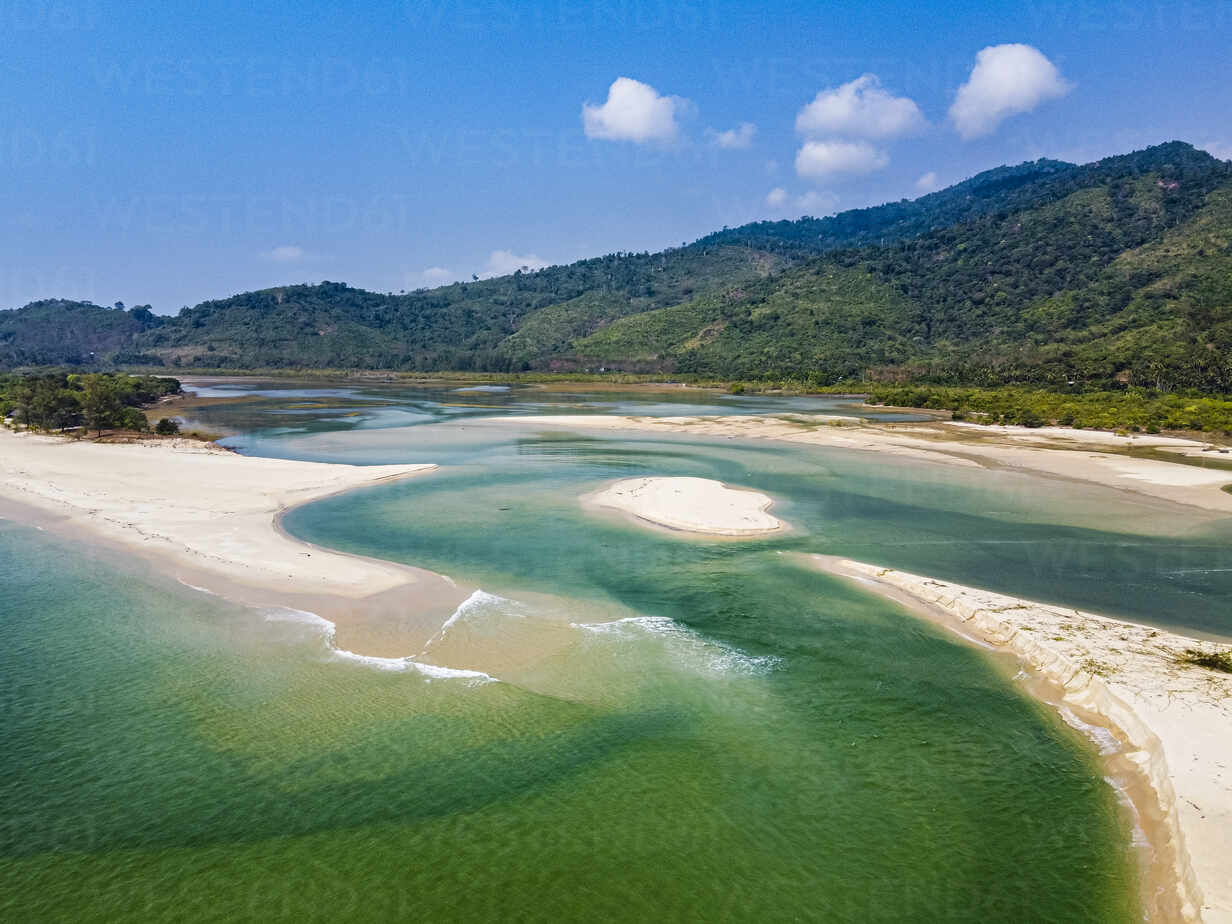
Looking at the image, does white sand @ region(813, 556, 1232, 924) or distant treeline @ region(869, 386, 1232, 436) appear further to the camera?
distant treeline @ region(869, 386, 1232, 436)

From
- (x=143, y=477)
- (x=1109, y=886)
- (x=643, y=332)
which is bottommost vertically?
(x=1109, y=886)

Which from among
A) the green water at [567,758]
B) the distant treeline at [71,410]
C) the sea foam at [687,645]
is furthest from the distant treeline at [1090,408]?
the distant treeline at [71,410]

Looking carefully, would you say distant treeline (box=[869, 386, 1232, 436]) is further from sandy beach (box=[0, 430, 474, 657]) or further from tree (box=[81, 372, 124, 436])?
tree (box=[81, 372, 124, 436])

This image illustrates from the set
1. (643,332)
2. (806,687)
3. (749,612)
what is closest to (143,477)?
(749,612)

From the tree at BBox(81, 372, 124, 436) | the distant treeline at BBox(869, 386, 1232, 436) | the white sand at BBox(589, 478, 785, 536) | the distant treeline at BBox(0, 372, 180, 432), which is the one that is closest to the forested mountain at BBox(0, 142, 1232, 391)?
the distant treeline at BBox(869, 386, 1232, 436)

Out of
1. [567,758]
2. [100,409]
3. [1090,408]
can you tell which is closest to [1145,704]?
[567,758]

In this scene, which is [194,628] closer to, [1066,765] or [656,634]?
[656,634]
